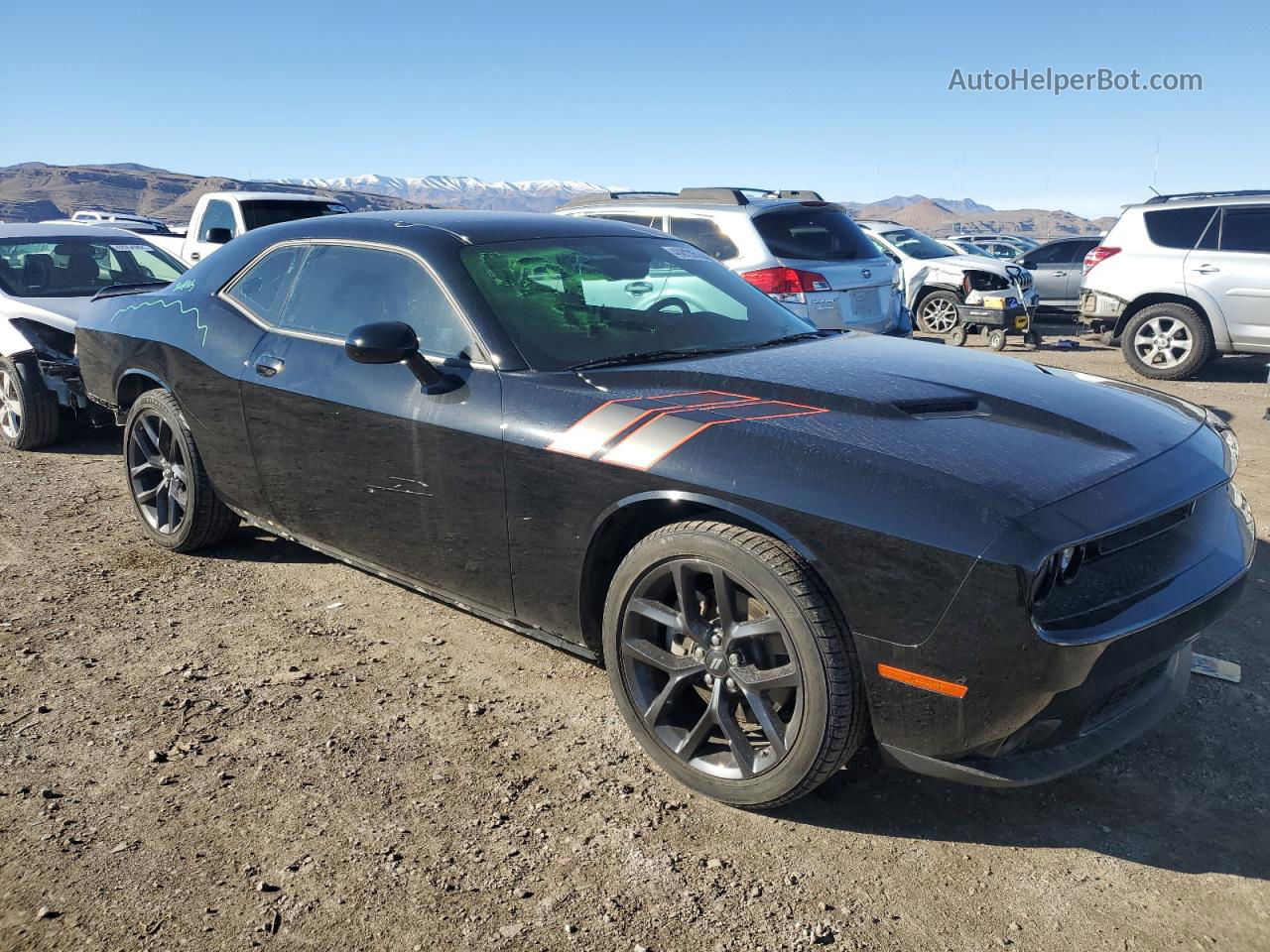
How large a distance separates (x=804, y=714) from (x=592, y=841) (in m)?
0.65

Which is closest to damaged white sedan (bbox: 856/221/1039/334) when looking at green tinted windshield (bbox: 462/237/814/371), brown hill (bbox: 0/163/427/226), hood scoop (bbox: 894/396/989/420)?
green tinted windshield (bbox: 462/237/814/371)

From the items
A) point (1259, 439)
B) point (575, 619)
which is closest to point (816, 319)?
point (1259, 439)

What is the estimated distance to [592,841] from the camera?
2.59 m

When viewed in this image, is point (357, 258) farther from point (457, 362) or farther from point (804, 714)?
point (804, 714)

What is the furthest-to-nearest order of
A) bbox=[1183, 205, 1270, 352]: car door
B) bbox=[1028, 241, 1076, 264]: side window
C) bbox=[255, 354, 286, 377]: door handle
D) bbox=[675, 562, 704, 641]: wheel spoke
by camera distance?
bbox=[1028, 241, 1076, 264]: side window < bbox=[1183, 205, 1270, 352]: car door < bbox=[255, 354, 286, 377]: door handle < bbox=[675, 562, 704, 641]: wheel spoke

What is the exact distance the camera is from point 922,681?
231 cm

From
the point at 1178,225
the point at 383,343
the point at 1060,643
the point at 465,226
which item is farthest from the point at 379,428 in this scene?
the point at 1178,225

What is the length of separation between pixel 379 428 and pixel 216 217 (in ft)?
32.2

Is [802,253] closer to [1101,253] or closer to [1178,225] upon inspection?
[1101,253]

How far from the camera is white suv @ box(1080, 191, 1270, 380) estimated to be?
31.0 feet

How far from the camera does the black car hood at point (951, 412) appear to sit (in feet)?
7.89

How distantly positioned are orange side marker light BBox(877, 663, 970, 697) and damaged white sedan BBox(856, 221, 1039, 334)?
11.1m

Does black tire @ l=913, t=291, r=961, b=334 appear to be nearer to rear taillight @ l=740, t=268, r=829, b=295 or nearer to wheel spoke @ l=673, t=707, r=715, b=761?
rear taillight @ l=740, t=268, r=829, b=295

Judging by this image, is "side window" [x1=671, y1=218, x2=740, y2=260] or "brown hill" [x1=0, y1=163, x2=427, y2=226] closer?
"side window" [x1=671, y1=218, x2=740, y2=260]
